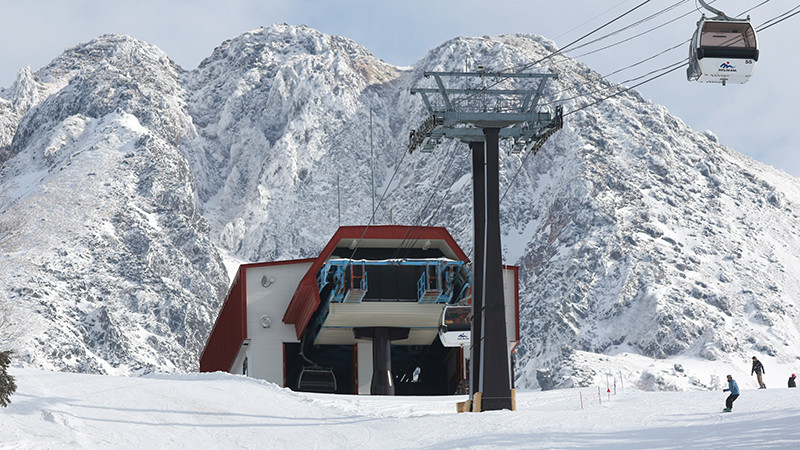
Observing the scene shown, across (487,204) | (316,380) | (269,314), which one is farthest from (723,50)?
(316,380)

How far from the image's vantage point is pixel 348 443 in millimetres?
25484

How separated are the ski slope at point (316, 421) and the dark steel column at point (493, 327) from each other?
2.34 m

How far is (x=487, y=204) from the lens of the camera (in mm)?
34312

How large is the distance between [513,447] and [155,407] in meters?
11.0

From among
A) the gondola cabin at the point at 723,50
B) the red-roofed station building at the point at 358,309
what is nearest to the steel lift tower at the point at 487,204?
the gondola cabin at the point at 723,50

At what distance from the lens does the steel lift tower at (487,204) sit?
107 feet

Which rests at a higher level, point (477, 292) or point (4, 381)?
point (477, 292)

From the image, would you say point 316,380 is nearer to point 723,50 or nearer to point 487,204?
point 487,204

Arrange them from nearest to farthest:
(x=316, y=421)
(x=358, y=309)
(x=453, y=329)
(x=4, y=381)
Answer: (x=4, y=381) < (x=316, y=421) < (x=453, y=329) < (x=358, y=309)

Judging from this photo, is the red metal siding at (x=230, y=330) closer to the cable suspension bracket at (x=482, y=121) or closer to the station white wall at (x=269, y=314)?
the station white wall at (x=269, y=314)

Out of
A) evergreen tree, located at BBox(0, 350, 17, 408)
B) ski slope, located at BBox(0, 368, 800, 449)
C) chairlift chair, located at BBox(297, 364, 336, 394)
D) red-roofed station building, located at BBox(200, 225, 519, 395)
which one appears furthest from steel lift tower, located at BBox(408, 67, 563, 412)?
chairlift chair, located at BBox(297, 364, 336, 394)

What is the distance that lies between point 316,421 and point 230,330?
32253 millimetres

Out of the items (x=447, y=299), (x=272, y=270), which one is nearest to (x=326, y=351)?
(x=272, y=270)

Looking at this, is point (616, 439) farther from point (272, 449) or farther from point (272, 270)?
point (272, 270)
